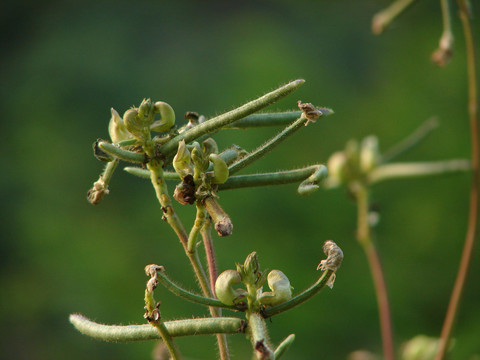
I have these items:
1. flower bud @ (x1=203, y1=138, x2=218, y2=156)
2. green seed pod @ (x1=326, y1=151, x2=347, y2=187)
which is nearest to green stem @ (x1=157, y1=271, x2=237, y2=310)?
flower bud @ (x1=203, y1=138, x2=218, y2=156)

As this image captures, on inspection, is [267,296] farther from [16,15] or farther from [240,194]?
[16,15]

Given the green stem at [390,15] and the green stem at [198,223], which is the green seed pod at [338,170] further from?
the green stem at [198,223]

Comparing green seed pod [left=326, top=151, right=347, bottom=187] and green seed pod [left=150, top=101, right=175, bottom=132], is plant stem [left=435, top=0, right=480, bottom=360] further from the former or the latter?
green seed pod [left=150, top=101, right=175, bottom=132]

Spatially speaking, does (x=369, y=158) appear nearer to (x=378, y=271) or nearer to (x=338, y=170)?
(x=338, y=170)

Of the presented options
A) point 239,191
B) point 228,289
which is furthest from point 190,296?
point 239,191

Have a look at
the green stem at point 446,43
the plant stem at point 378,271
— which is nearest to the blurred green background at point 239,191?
the plant stem at point 378,271

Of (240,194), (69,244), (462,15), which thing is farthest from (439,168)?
(69,244)
